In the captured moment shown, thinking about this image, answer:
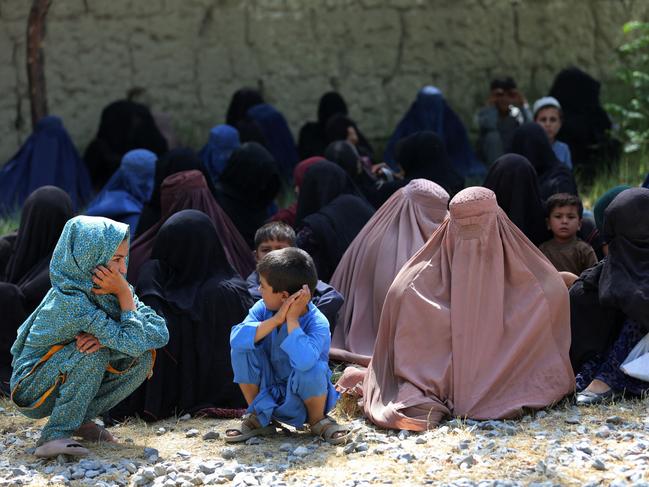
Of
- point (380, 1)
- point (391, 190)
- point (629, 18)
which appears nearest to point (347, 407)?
point (391, 190)

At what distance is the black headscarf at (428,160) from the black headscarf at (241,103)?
2558 mm

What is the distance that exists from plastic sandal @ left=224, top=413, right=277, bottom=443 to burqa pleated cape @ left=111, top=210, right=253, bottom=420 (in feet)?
1.87

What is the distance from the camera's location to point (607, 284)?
17.2ft

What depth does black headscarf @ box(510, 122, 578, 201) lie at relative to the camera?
743 centimetres

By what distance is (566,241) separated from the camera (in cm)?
648

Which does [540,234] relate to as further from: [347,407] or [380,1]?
[380,1]

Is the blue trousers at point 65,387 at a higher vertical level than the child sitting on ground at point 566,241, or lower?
lower

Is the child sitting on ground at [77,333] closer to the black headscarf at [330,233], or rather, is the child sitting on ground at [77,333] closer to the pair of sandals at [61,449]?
the pair of sandals at [61,449]

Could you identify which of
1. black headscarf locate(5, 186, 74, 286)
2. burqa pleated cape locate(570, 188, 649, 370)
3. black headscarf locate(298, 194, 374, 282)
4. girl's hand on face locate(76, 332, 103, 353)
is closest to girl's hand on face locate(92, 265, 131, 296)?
girl's hand on face locate(76, 332, 103, 353)

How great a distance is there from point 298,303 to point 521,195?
2.20m

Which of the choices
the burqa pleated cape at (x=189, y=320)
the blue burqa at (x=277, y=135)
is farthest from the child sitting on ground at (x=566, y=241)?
the blue burqa at (x=277, y=135)

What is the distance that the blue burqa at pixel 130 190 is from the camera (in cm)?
784

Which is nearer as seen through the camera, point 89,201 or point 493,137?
point 89,201

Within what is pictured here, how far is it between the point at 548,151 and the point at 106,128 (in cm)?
385
